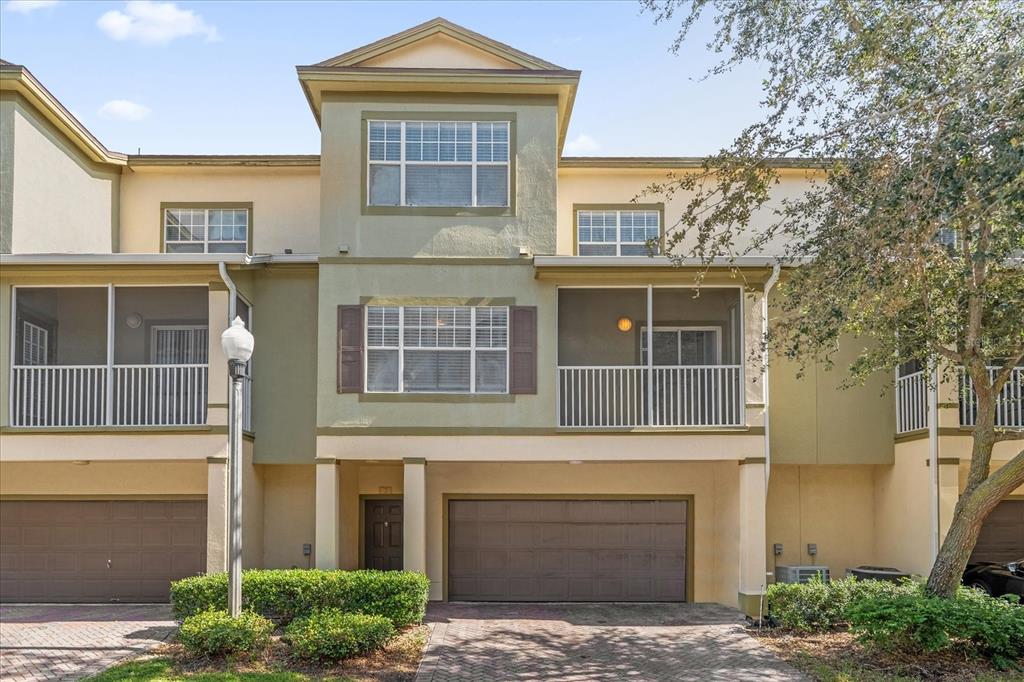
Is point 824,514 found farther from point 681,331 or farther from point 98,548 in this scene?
point 98,548

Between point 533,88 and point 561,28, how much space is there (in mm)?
3241

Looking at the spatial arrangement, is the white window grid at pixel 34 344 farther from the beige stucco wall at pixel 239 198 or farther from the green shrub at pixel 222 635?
the green shrub at pixel 222 635

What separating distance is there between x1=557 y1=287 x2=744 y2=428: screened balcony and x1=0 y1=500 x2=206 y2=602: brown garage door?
279 inches

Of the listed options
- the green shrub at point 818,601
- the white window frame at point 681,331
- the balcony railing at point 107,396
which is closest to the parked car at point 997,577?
the green shrub at point 818,601

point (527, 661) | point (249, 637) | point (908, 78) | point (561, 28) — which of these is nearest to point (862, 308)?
point (908, 78)

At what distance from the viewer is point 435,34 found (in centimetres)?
1628

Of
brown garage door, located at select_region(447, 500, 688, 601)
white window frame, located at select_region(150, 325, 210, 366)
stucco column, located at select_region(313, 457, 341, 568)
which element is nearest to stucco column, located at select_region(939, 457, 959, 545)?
brown garage door, located at select_region(447, 500, 688, 601)

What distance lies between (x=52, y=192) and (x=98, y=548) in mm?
6328

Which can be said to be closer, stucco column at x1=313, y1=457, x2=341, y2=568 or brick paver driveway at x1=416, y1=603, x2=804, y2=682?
brick paver driveway at x1=416, y1=603, x2=804, y2=682

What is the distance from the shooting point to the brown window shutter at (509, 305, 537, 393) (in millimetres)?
15875

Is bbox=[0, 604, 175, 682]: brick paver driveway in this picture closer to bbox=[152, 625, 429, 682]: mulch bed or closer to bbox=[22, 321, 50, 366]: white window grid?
bbox=[152, 625, 429, 682]: mulch bed

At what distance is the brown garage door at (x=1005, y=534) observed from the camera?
17.0 metres

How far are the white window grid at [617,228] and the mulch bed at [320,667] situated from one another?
29.4 feet

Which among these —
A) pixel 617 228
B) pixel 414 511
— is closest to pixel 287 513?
pixel 414 511
